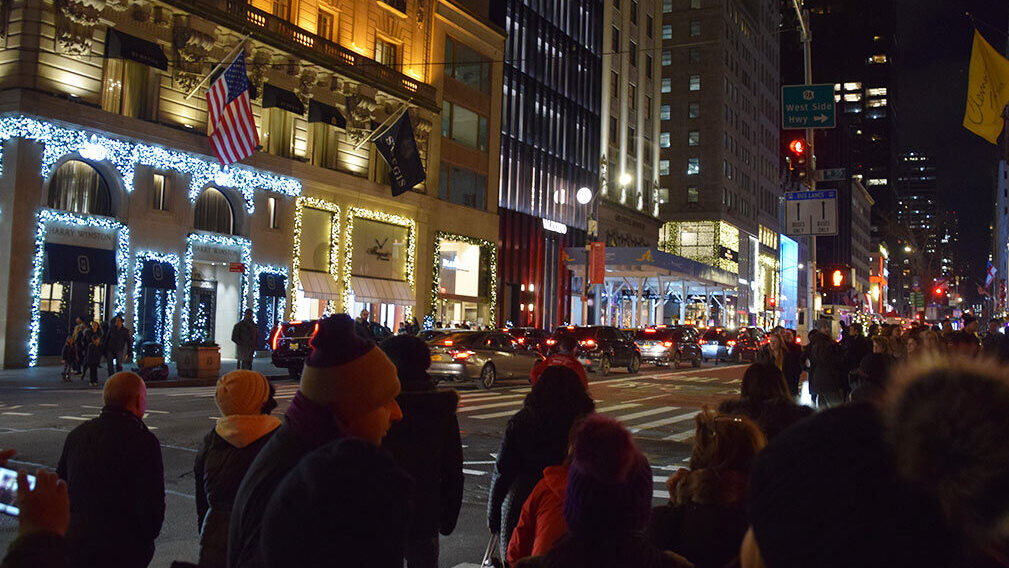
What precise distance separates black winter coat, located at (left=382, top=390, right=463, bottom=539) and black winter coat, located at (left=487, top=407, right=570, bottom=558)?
0.34m

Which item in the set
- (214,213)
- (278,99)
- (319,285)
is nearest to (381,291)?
(319,285)

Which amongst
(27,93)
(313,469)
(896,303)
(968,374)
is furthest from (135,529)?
(896,303)

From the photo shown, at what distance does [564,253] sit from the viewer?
55.9 meters

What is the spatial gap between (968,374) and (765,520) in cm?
48

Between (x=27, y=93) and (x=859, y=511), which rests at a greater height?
(x=27, y=93)

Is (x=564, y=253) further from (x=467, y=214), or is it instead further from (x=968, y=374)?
(x=968, y=374)

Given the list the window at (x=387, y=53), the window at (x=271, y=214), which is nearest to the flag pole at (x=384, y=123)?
the window at (x=387, y=53)

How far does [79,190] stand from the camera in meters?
28.8

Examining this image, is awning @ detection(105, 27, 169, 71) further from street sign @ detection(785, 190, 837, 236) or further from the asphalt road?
street sign @ detection(785, 190, 837, 236)

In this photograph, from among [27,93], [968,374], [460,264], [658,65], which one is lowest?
[968,374]

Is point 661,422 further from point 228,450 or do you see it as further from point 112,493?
point 112,493

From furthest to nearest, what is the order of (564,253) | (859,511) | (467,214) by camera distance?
(564,253) < (467,214) < (859,511)

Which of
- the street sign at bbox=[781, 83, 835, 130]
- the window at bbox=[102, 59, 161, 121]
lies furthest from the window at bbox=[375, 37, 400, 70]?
the street sign at bbox=[781, 83, 835, 130]

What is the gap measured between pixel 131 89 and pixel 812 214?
22874mm
